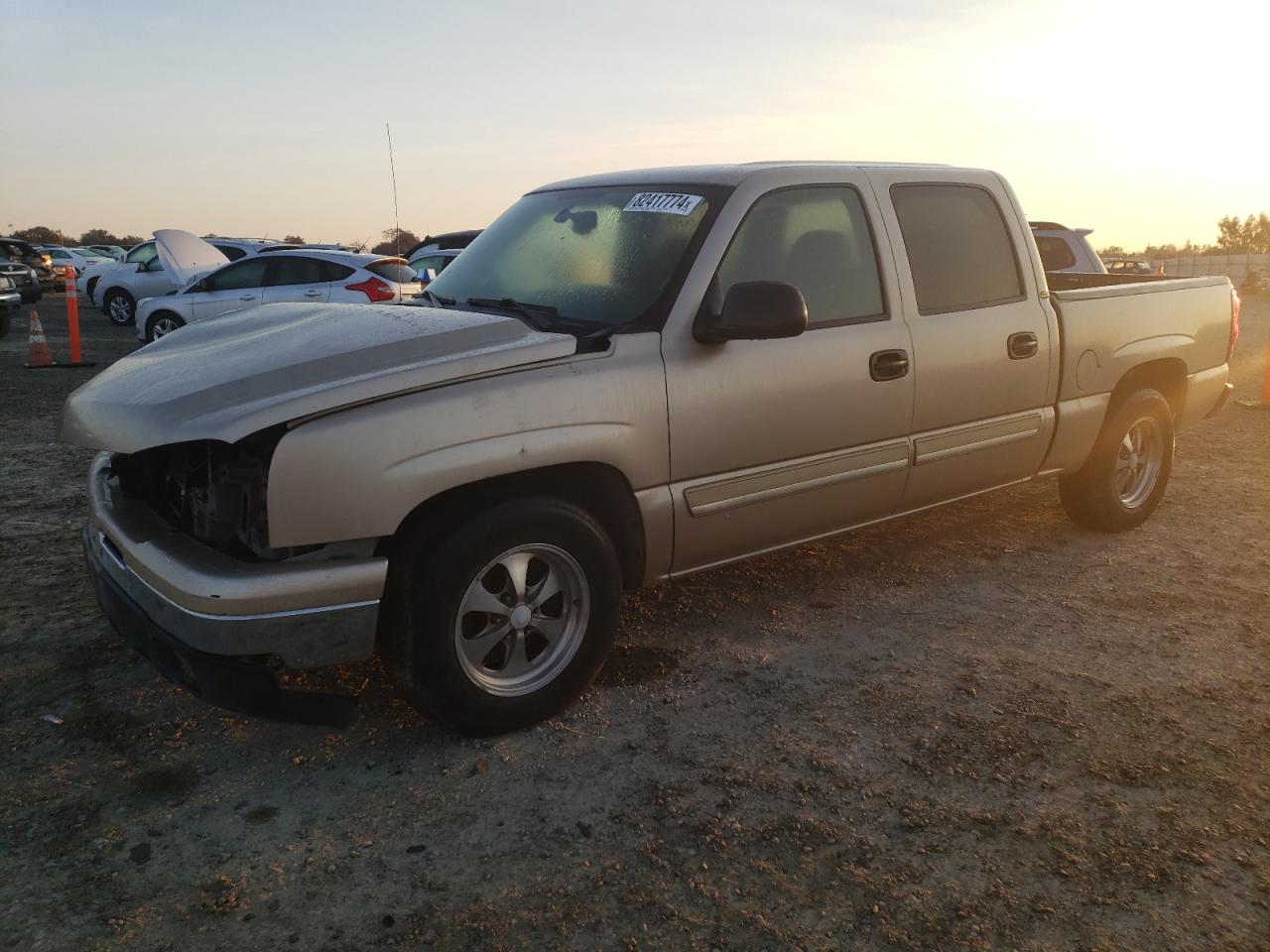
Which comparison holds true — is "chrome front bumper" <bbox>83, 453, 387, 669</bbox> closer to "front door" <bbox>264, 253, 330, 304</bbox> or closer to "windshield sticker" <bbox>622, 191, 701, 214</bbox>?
"windshield sticker" <bbox>622, 191, 701, 214</bbox>

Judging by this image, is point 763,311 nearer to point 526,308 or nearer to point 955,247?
point 526,308

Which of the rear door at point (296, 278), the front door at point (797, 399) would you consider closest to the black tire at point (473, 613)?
the front door at point (797, 399)

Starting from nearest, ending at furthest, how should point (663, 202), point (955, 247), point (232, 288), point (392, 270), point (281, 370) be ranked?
point (281, 370) → point (663, 202) → point (955, 247) → point (392, 270) → point (232, 288)

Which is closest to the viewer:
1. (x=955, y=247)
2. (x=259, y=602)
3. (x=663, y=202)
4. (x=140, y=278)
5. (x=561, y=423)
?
(x=259, y=602)

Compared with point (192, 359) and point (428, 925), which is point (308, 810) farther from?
point (192, 359)

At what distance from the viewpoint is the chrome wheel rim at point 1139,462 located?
211 inches

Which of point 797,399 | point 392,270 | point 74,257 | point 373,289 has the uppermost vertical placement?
point 74,257

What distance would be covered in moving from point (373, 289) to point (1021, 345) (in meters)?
9.56

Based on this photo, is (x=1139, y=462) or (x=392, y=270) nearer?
(x=1139, y=462)

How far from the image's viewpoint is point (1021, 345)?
446cm

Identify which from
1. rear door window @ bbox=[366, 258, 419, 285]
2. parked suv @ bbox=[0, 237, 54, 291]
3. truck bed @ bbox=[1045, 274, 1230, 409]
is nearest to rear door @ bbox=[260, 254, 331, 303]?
rear door window @ bbox=[366, 258, 419, 285]

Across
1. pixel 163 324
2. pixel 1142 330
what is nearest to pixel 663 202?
pixel 1142 330

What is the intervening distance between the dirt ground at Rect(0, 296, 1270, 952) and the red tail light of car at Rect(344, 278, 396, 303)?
8.16 metres

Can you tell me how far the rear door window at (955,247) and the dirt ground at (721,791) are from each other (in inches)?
53.7
